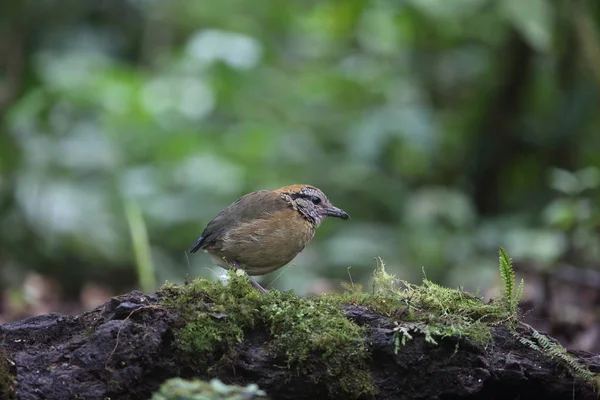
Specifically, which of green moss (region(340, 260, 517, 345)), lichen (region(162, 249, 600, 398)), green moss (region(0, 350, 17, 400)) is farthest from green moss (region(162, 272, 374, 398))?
green moss (region(0, 350, 17, 400))

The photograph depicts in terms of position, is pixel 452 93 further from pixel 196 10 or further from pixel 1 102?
pixel 1 102

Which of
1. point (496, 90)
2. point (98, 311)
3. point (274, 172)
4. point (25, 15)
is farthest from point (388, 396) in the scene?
point (25, 15)

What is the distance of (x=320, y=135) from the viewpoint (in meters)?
11.2

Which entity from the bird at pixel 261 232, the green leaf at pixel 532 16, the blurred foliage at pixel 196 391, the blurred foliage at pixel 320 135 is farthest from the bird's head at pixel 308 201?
the green leaf at pixel 532 16

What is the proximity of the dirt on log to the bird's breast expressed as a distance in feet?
4.63

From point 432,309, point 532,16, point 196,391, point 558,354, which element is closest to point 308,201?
point 432,309

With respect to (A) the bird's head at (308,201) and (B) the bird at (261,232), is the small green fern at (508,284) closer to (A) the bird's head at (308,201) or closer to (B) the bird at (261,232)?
(B) the bird at (261,232)

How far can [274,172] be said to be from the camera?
32.6 ft

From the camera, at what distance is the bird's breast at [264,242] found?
5.11 m

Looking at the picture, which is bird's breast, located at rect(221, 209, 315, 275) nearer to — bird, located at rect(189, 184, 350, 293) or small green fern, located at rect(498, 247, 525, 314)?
bird, located at rect(189, 184, 350, 293)

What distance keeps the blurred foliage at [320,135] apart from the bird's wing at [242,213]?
2.65 metres

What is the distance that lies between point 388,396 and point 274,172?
6477 mm

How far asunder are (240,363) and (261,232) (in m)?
1.61

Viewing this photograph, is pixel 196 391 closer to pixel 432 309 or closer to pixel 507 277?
pixel 432 309
